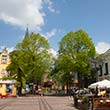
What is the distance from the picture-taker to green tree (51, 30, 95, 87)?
200 ft

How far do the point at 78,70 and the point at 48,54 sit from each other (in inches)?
358

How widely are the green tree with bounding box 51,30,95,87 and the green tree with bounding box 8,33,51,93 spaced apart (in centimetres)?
492

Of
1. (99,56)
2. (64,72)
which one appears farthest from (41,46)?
(99,56)

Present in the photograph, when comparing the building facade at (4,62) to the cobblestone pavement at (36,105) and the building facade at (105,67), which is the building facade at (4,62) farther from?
the cobblestone pavement at (36,105)

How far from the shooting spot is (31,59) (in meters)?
66.1

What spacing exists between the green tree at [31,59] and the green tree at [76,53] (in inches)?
194

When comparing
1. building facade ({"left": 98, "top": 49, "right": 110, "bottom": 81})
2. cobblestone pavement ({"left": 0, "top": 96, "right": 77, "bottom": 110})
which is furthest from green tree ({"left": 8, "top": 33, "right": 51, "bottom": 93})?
cobblestone pavement ({"left": 0, "top": 96, "right": 77, "bottom": 110})

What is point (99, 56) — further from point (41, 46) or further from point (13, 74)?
point (13, 74)

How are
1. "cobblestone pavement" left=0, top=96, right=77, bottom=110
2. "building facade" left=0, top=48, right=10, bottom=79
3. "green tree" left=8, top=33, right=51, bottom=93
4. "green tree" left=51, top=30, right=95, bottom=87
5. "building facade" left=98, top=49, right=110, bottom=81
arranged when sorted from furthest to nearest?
"building facade" left=0, top=48, right=10, bottom=79 < "green tree" left=8, top=33, right=51, bottom=93 < "green tree" left=51, top=30, right=95, bottom=87 < "building facade" left=98, top=49, right=110, bottom=81 < "cobblestone pavement" left=0, top=96, right=77, bottom=110

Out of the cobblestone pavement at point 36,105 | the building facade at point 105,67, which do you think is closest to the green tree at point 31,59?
the building facade at point 105,67

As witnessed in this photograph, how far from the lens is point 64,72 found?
64250 mm

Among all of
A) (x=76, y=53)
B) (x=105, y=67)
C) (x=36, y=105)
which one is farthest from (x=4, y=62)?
(x=36, y=105)

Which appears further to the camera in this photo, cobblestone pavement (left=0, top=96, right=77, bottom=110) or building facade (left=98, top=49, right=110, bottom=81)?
building facade (left=98, top=49, right=110, bottom=81)

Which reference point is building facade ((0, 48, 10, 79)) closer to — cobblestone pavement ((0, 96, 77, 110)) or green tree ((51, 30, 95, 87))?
green tree ((51, 30, 95, 87))
